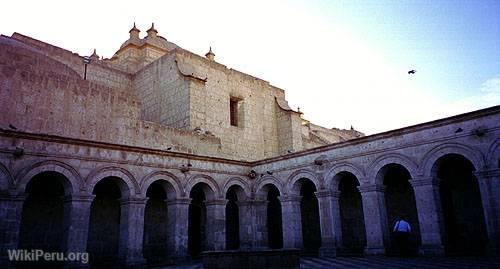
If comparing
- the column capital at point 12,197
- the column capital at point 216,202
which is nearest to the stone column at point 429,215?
the column capital at point 216,202

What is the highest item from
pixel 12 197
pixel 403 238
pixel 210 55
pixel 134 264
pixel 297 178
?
pixel 210 55

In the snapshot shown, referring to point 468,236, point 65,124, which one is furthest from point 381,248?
point 65,124

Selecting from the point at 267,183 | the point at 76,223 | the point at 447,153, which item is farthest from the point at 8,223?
the point at 447,153

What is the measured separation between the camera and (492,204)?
9805mm

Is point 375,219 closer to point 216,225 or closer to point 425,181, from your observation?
point 425,181

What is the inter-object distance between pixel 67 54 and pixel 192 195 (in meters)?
9.29

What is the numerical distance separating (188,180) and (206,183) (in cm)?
86

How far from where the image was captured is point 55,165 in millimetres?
10445

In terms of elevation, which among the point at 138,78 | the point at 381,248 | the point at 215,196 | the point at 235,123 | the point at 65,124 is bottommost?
the point at 381,248

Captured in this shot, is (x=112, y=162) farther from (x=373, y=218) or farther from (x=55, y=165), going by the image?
(x=373, y=218)

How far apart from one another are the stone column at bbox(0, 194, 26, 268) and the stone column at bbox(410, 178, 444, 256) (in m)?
10.9

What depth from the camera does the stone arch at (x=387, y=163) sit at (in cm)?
1128

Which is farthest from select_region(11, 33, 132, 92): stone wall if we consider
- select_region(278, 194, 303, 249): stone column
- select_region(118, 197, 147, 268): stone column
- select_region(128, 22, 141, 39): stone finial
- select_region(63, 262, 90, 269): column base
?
select_region(278, 194, 303, 249): stone column

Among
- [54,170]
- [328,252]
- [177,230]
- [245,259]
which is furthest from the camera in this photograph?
[177,230]
